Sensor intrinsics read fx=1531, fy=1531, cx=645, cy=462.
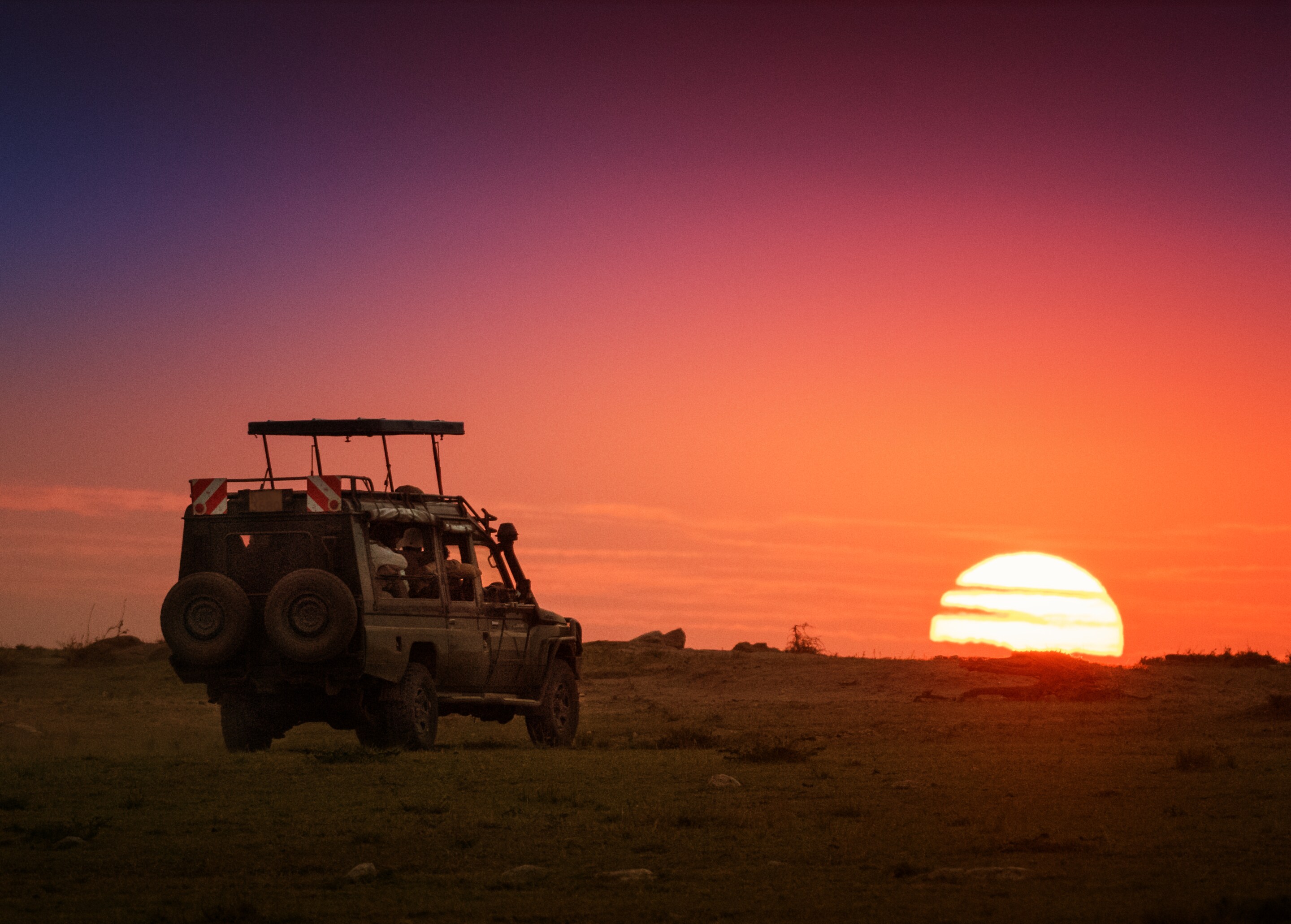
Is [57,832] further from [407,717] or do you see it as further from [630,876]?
[407,717]

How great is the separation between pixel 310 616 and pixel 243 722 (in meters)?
2.33

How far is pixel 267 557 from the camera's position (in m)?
17.1

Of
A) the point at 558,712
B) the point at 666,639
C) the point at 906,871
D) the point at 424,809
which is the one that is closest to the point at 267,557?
the point at 558,712

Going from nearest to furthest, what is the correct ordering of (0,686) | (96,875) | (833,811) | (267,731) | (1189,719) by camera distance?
(96,875) < (833,811) < (267,731) < (1189,719) < (0,686)

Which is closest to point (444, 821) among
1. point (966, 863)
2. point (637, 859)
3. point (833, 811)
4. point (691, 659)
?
point (637, 859)

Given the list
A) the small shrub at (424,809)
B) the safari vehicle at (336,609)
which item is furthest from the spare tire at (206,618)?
the small shrub at (424,809)

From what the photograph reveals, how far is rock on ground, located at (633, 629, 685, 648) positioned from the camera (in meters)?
40.8

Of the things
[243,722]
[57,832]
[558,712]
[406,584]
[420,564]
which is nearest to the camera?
[57,832]

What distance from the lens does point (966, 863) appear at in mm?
9586

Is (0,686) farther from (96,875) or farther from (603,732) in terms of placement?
(96,875)

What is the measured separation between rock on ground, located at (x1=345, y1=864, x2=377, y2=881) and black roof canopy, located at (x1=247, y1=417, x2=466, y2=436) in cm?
1012

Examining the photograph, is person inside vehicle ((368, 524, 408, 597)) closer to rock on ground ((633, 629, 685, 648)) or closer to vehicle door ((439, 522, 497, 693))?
vehicle door ((439, 522, 497, 693))

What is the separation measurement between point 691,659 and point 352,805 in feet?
78.1

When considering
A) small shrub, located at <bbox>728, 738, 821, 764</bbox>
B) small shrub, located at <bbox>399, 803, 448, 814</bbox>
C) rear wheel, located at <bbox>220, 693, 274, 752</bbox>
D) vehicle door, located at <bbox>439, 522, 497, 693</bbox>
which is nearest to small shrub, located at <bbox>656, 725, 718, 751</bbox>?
small shrub, located at <bbox>728, 738, 821, 764</bbox>
